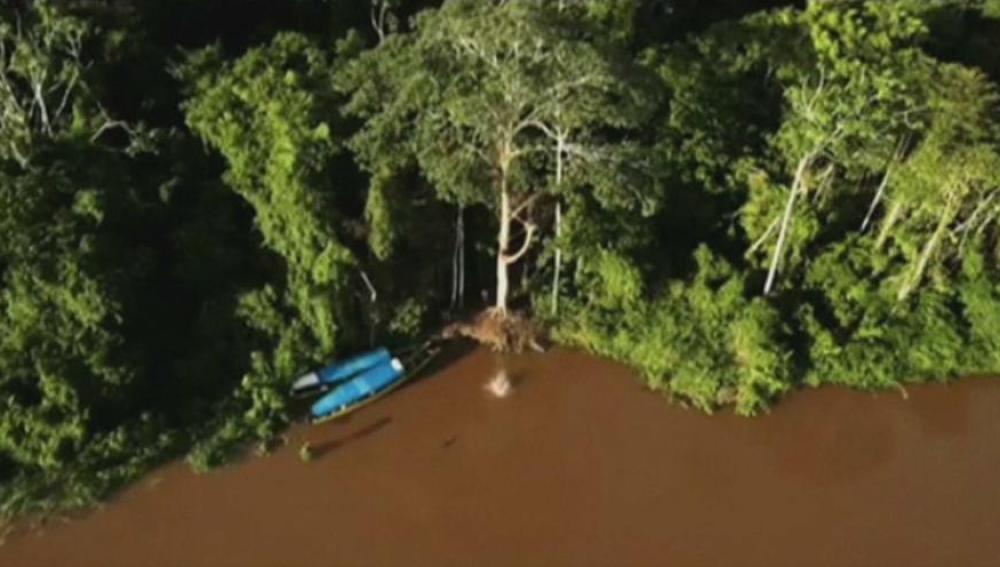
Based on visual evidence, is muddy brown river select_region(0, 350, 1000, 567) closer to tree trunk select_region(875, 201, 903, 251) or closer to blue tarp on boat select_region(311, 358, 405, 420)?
blue tarp on boat select_region(311, 358, 405, 420)

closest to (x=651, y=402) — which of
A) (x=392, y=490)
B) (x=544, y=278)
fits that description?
(x=544, y=278)

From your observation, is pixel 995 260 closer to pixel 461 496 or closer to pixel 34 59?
pixel 461 496

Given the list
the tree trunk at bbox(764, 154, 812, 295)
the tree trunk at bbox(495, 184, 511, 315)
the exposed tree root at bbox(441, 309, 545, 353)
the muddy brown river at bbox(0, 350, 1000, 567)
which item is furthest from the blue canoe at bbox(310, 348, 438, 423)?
the tree trunk at bbox(764, 154, 812, 295)

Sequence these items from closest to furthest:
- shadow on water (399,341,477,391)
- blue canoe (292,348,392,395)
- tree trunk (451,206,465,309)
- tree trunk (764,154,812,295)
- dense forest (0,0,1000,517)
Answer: dense forest (0,0,1000,517) < blue canoe (292,348,392,395) < tree trunk (764,154,812,295) < shadow on water (399,341,477,391) < tree trunk (451,206,465,309)

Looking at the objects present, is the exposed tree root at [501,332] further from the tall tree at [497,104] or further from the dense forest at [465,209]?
the tall tree at [497,104]

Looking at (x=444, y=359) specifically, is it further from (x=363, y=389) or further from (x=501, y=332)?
(x=363, y=389)

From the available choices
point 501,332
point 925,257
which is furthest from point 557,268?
point 925,257

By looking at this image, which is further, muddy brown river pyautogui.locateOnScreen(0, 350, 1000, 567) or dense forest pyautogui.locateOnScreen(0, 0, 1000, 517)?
dense forest pyautogui.locateOnScreen(0, 0, 1000, 517)
